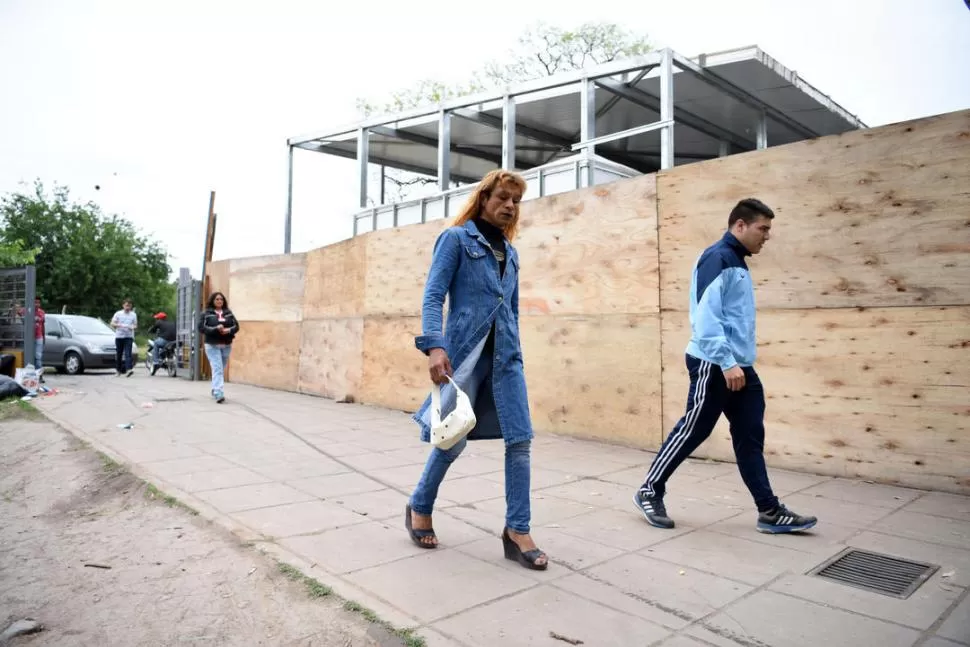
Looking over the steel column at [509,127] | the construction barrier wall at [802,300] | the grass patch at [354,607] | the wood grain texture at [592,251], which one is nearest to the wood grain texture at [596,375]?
the construction barrier wall at [802,300]

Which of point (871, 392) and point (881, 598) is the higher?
point (871, 392)

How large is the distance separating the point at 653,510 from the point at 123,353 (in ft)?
48.8

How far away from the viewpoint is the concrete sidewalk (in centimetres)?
253

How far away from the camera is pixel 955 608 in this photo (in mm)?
2656

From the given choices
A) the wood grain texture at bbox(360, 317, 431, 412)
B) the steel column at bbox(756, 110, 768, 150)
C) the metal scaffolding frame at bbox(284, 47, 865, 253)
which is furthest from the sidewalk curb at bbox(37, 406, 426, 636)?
the steel column at bbox(756, 110, 768, 150)

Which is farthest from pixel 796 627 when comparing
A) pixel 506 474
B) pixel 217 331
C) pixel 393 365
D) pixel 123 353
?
pixel 123 353

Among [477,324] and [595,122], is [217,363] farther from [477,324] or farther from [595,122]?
[595,122]

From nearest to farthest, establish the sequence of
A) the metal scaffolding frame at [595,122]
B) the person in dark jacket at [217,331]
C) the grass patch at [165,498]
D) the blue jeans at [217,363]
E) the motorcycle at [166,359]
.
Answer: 1. the grass patch at [165,498]
2. the blue jeans at [217,363]
3. the person in dark jacket at [217,331]
4. the metal scaffolding frame at [595,122]
5. the motorcycle at [166,359]

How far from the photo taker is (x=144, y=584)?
9.64 feet

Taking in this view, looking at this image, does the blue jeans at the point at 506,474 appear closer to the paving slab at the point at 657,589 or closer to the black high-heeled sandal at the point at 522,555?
the black high-heeled sandal at the point at 522,555

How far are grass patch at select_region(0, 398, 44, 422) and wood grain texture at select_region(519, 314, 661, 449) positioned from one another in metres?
5.93

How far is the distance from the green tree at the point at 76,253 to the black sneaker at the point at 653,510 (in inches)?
1382

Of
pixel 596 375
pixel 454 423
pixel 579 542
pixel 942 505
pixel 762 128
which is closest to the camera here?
pixel 454 423

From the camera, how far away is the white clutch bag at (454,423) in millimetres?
2969
